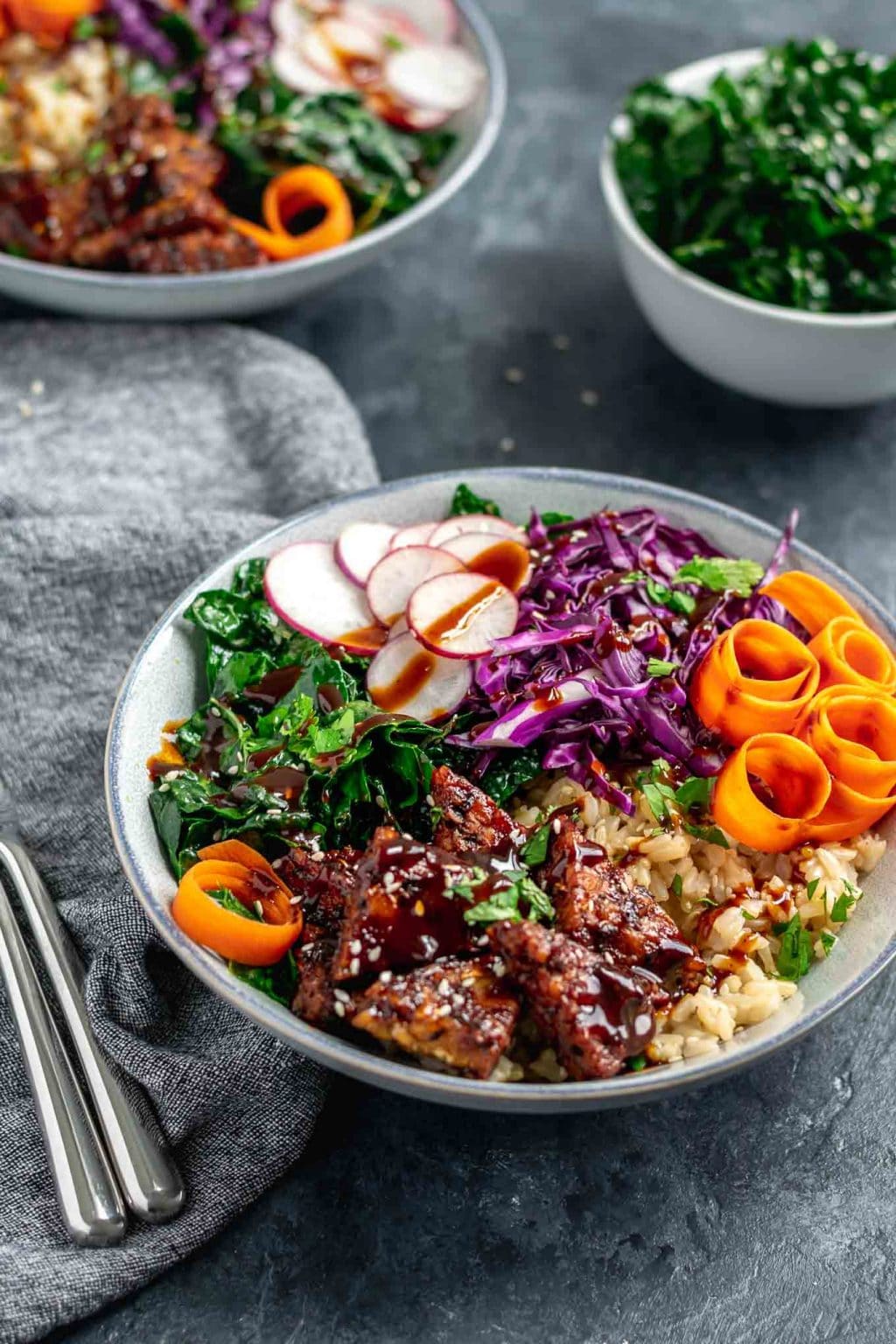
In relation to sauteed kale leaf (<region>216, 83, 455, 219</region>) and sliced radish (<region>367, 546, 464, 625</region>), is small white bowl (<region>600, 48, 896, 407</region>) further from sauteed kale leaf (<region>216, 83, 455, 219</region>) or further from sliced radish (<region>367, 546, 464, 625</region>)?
sliced radish (<region>367, 546, 464, 625</region>)

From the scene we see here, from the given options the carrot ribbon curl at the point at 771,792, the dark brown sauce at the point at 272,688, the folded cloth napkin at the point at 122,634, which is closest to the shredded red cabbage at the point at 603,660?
the carrot ribbon curl at the point at 771,792

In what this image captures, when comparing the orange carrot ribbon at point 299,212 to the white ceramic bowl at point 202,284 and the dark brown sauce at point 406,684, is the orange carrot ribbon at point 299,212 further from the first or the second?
the dark brown sauce at point 406,684

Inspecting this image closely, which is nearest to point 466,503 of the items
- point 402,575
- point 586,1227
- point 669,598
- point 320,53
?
point 402,575

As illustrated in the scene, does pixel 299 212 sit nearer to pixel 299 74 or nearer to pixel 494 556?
pixel 299 74

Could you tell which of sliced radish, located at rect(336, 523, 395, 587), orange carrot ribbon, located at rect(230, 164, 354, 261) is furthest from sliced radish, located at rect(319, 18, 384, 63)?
sliced radish, located at rect(336, 523, 395, 587)

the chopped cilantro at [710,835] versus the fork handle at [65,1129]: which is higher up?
the chopped cilantro at [710,835]

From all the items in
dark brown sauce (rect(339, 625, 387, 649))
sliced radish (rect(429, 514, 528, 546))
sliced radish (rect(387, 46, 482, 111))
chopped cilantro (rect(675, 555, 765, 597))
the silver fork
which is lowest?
the silver fork

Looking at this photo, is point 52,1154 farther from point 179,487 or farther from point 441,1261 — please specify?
point 179,487
